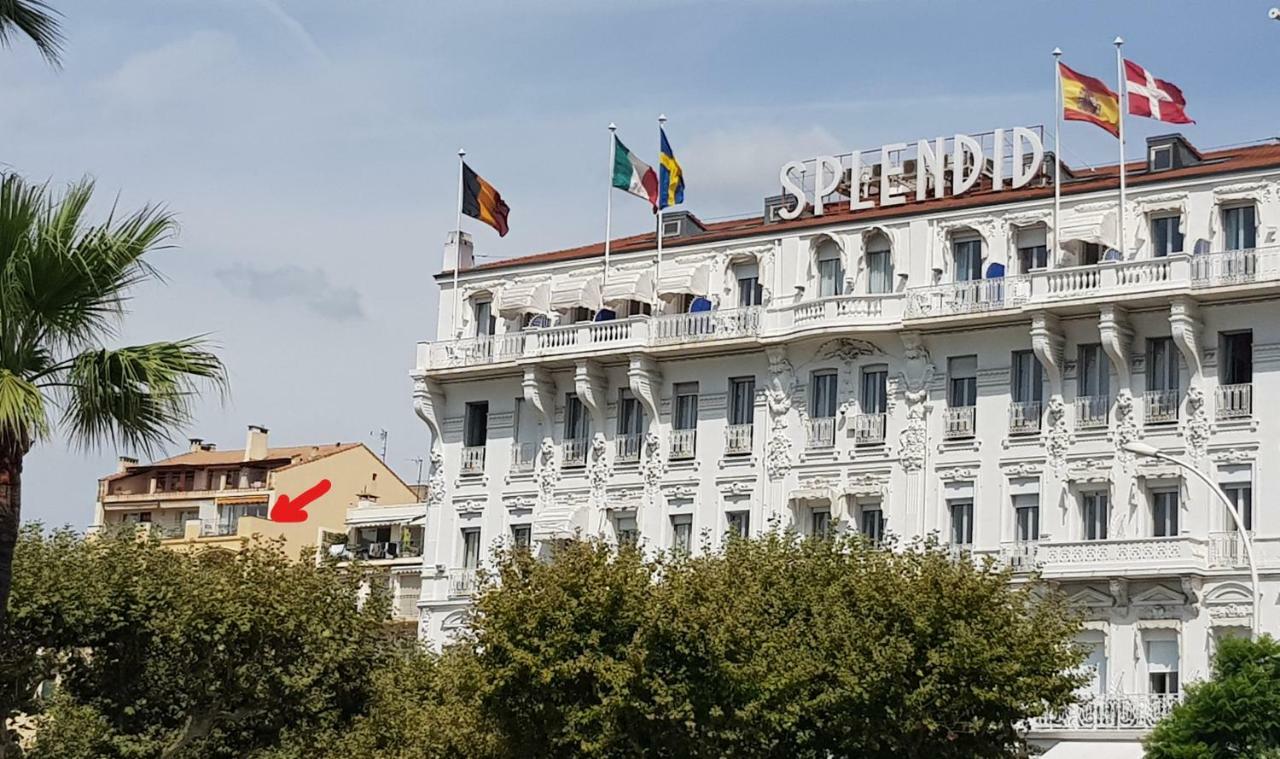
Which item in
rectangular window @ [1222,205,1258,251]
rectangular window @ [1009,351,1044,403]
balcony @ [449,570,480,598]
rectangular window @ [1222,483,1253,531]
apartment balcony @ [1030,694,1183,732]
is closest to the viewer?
apartment balcony @ [1030,694,1183,732]

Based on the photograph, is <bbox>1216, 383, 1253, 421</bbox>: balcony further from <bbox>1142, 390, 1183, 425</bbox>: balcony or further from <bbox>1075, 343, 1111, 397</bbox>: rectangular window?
<bbox>1075, 343, 1111, 397</bbox>: rectangular window

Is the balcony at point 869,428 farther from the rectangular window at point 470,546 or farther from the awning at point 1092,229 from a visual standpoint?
the rectangular window at point 470,546

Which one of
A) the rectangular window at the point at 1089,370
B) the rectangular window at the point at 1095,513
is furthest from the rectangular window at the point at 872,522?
the rectangular window at the point at 1089,370

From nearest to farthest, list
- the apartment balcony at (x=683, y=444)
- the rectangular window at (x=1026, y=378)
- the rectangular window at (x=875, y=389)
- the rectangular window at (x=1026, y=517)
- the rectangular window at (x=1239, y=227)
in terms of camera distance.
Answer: the rectangular window at (x=1239, y=227), the rectangular window at (x=1026, y=517), the rectangular window at (x=1026, y=378), the rectangular window at (x=875, y=389), the apartment balcony at (x=683, y=444)

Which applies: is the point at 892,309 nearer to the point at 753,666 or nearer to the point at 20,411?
the point at 753,666

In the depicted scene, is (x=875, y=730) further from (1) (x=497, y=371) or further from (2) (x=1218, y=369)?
(1) (x=497, y=371)

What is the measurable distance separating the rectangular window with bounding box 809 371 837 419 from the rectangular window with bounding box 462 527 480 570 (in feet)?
42.2

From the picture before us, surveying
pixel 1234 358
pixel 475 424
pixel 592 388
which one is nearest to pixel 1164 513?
pixel 1234 358

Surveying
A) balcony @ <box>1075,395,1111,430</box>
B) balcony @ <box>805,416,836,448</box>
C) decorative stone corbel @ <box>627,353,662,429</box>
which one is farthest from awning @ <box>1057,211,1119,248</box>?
decorative stone corbel @ <box>627,353,662,429</box>

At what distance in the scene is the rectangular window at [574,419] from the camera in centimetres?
7531

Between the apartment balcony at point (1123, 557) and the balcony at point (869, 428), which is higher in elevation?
the balcony at point (869, 428)

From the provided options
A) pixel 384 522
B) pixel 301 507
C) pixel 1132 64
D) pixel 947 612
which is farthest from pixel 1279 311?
pixel 301 507

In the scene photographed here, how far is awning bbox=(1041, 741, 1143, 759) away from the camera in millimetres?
59906

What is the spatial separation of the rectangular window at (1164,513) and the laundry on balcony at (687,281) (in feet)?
53.5
